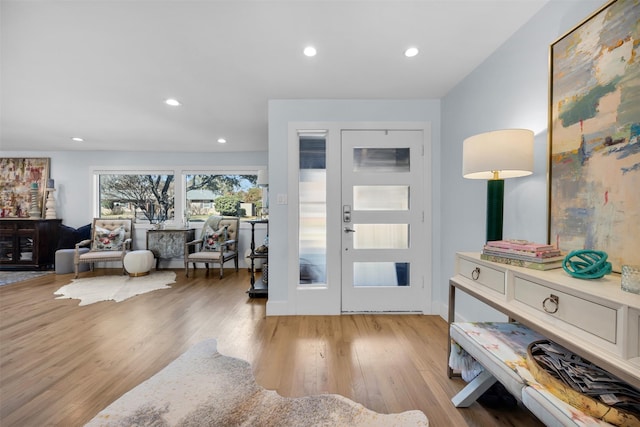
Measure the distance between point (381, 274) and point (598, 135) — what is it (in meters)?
2.11

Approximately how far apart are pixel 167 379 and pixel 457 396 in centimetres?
185

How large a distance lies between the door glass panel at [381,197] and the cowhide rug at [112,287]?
3.16 metres

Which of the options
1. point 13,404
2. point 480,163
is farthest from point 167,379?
point 480,163

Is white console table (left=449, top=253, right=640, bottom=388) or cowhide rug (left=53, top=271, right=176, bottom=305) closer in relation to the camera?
white console table (left=449, top=253, right=640, bottom=388)

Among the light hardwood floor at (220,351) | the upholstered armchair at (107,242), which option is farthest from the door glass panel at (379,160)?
the upholstered armchair at (107,242)

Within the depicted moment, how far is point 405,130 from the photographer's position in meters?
2.94

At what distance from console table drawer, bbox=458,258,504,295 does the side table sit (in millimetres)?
4749

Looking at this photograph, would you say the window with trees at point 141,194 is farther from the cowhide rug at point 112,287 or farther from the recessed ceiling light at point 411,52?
the recessed ceiling light at point 411,52

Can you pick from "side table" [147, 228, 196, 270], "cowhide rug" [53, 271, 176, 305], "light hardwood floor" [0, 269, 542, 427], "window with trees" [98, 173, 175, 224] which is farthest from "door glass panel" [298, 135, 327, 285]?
"window with trees" [98, 173, 175, 224]

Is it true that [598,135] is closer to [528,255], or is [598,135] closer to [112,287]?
[528,255]

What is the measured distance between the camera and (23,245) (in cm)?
492

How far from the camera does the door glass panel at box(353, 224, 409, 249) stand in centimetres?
297

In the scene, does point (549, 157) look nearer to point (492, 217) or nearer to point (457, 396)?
point (492, 217)

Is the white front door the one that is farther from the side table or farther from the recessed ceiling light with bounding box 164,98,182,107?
the side table
